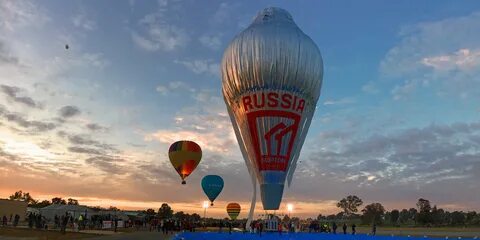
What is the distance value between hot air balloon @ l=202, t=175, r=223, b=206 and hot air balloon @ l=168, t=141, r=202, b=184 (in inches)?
327

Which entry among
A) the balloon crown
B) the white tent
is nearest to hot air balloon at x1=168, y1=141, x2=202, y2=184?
the balloon crown

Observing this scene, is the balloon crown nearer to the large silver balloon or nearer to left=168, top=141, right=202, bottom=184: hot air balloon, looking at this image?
the large silver balloon

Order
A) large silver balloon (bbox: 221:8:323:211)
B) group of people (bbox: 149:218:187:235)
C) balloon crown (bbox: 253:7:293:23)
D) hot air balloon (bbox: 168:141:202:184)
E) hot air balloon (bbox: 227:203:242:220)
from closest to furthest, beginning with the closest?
large silver balloon (bbox: 221:8:323:211), balloon crown (bbox: 253:7:293:23), group of people (bbox: 149:218:187:235), hot air balloon (bbox: 168:141:202:184), hot air balloon (bbox: 227:203:242:220)

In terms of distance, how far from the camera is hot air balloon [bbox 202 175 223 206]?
73.4 m

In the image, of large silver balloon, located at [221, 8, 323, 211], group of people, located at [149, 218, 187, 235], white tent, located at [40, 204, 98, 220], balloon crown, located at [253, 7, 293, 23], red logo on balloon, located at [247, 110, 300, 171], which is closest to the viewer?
large silver balloon, located at [221, 8, 323, 211]

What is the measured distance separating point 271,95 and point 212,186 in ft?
92.3

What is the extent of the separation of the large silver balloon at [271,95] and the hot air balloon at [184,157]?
15333 mm

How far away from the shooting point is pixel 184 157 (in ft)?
214

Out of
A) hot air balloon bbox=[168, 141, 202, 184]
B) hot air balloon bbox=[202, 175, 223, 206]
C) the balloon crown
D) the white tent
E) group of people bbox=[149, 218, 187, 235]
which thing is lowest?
group of people bbox=[149, 218, 187, 235]

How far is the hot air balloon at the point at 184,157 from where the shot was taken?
65.2 meters

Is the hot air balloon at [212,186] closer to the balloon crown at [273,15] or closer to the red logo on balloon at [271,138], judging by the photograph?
the red logo on balloon at [271,138]

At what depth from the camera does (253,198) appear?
167 ft

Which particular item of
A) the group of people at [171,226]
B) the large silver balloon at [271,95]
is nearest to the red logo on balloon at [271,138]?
the large silver balloon at [271,95]

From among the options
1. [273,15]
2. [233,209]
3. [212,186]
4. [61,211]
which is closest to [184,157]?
[212,186]
